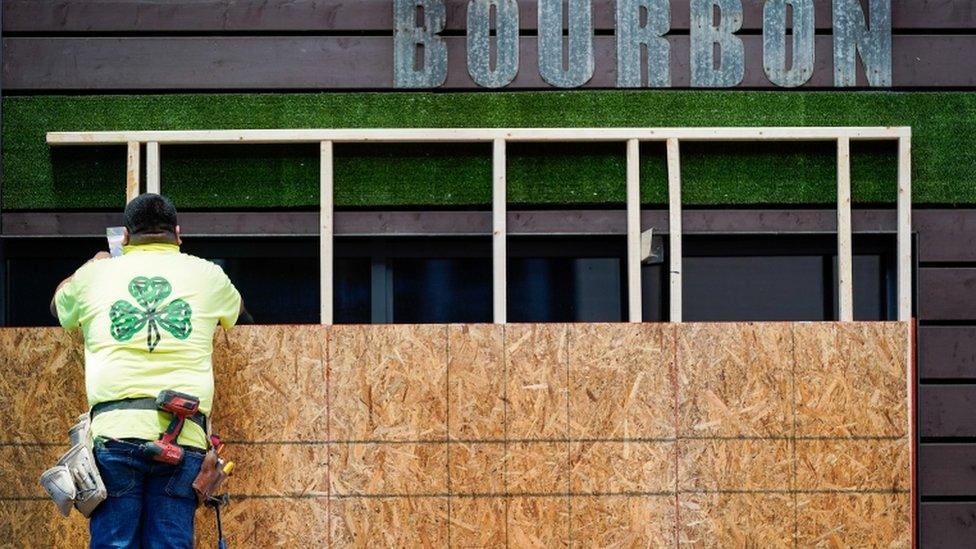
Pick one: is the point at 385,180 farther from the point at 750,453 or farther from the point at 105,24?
the point at 750,453

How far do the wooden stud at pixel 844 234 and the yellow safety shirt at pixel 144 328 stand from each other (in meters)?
3.41

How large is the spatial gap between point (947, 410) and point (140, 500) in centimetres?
440

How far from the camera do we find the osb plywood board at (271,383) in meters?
6.06

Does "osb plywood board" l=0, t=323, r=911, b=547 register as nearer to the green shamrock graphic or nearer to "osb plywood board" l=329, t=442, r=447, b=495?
"osb plywood board" l=329, t=442, r=447, b=495

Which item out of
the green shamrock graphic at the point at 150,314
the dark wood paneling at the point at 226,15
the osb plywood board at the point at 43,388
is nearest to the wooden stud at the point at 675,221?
the dark wood paneling at the point at 226,15

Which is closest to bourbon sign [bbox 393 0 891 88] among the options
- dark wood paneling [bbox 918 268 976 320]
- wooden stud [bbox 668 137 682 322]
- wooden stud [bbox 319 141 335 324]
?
wooden stud [bbox 668 137 682 322]

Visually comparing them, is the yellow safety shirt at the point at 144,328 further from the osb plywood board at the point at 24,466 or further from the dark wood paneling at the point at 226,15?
the dark wood paneling at the point at 226,15

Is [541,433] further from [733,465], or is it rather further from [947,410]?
[947,410]

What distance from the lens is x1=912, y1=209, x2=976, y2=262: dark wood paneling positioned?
6.62 meters

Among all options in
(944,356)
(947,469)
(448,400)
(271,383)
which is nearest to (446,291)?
(448,400)

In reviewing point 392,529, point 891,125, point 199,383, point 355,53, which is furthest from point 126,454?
point 891,125

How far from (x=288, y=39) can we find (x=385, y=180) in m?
0.98

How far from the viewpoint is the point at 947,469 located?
6566 millimetres

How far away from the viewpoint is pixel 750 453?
6.15 metres
